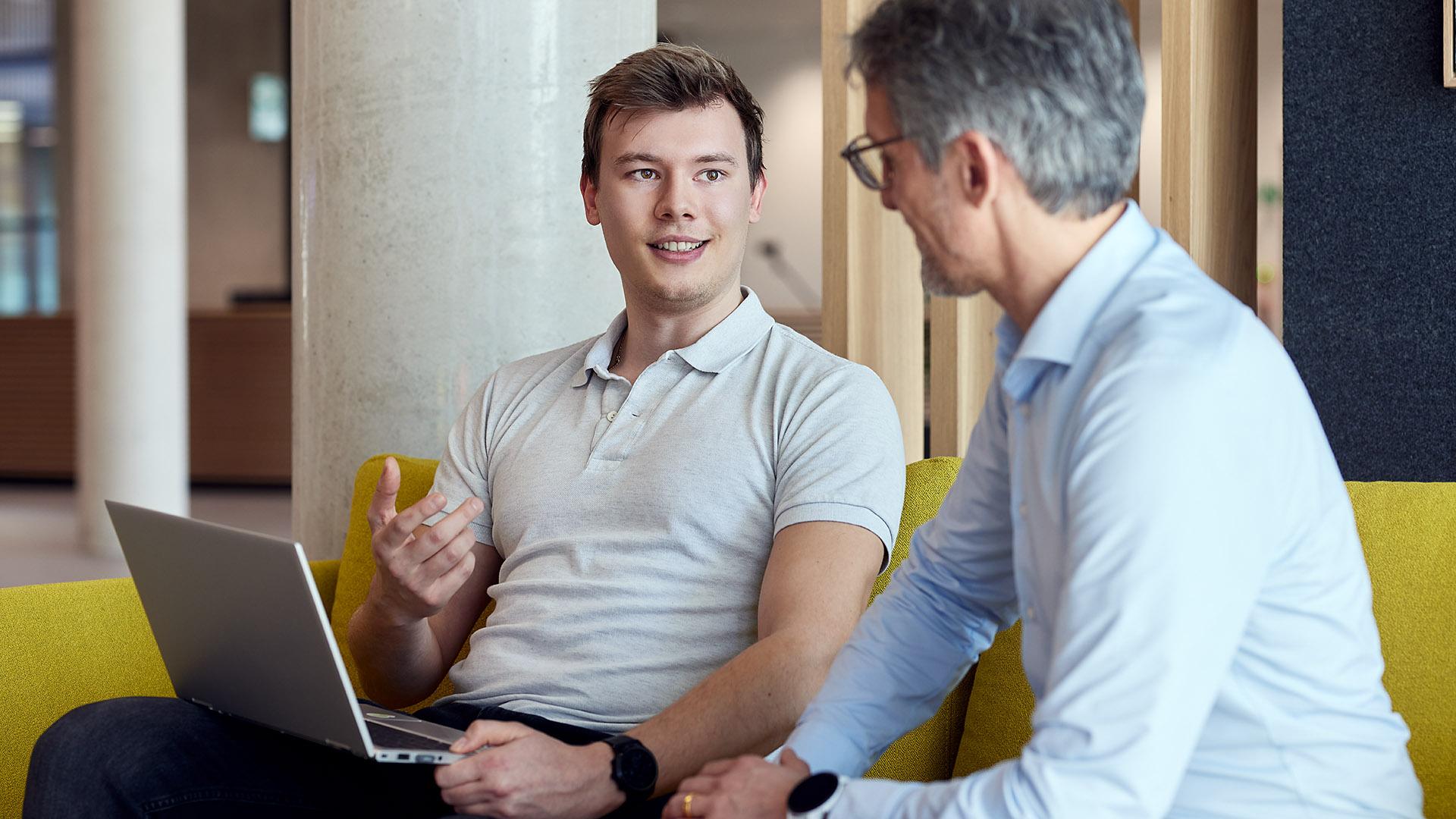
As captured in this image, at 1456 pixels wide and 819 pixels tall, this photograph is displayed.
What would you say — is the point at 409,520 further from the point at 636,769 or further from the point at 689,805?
the point at 689,805

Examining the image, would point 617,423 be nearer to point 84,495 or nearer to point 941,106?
point 941,106

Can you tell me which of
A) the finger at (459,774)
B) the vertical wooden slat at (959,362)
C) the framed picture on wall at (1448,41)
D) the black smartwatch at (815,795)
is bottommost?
the finger at (459,774)

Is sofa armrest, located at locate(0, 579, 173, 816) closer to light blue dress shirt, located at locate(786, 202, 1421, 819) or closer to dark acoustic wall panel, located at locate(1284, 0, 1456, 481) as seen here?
Answer: light blue dress shirt, located at locate(786, 202, 1421, 819)

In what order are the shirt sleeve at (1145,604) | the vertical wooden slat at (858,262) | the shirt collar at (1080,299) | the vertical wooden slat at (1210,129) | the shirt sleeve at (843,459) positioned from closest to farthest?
1. the shirt sleeve at (1145,604)
2. the shirt collar at (1080,299)
3. the shirt sleeve at (843,459)
4. the vertical wooden slat at (1210,129)
5. the vertical wooden slat at (858,262)

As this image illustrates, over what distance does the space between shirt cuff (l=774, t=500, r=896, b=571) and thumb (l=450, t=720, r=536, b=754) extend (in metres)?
0.36

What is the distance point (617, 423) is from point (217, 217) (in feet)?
34.1

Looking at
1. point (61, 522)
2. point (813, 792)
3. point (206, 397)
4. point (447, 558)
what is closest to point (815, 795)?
point (813, 792)

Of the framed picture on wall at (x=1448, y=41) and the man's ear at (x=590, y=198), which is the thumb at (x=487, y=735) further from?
the framed picture on wall at (x=1448, y=41)

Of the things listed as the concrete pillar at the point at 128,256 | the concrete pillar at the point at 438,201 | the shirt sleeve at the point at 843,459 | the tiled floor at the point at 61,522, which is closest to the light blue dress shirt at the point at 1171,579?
the shirt sleeve at the point at 843,459

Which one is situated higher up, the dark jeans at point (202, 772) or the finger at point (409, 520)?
the finger at point (409, 520)

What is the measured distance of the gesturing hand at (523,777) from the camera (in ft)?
4.21

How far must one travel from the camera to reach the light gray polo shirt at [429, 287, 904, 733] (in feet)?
5.09

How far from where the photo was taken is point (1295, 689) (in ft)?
3.24

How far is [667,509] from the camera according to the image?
1.60 metres
